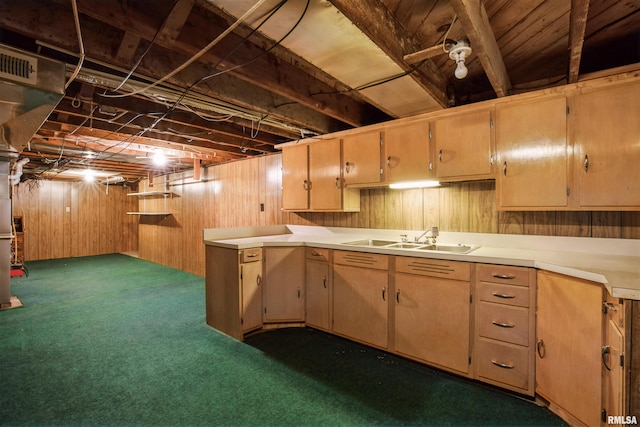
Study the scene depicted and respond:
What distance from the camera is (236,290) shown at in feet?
9.57

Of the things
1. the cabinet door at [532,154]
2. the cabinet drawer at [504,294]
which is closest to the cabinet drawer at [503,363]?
the cabinet drawer at [504,294]

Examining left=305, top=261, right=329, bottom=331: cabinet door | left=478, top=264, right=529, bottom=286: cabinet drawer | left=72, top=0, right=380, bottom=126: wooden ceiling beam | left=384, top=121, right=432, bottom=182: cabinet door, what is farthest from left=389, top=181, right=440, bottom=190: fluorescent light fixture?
left=305, top=261, right=329, bottom=331: cabinet door

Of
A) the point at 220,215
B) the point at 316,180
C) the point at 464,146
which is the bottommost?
the point at 220,215

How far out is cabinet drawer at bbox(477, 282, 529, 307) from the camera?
6.41ft

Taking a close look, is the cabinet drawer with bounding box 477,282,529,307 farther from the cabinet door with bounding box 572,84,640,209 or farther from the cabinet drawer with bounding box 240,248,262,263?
the cabinet drawer with bounding box 240,248,262,263

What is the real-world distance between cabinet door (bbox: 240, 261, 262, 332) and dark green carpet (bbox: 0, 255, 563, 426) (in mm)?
157

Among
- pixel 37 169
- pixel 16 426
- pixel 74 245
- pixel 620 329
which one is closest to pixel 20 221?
pixel 74 245

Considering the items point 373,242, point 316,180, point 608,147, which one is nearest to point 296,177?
point 316,180

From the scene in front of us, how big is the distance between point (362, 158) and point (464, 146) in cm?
97

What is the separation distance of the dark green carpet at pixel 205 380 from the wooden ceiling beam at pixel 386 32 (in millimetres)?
2143

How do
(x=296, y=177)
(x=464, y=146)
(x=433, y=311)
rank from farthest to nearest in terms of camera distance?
(x=296, y=177) < (x=464, y=146) < (x=433, y=311)

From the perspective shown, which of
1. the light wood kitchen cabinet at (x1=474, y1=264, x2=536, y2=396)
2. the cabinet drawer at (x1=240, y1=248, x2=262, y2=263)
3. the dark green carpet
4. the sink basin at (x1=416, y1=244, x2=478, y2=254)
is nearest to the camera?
the dark green carpet

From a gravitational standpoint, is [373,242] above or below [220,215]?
below

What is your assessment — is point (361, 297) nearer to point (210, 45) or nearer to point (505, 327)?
point (505, 327)
